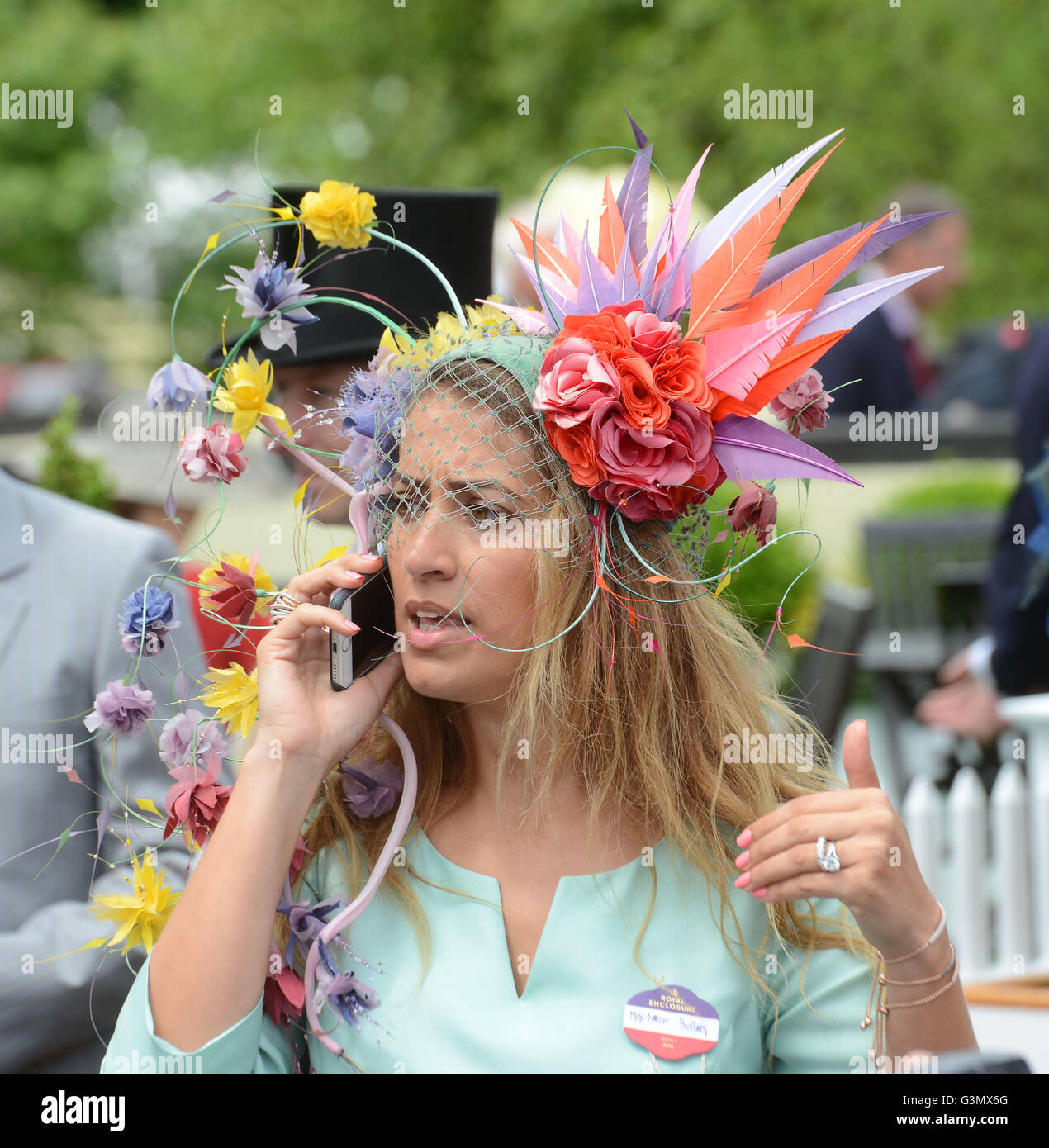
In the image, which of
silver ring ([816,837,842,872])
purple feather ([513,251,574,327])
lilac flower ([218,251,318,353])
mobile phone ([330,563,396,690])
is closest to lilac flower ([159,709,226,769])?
mobile phone ([330,563,396,690])

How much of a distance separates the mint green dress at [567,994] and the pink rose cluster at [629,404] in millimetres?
647

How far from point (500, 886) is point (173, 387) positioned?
0.96m

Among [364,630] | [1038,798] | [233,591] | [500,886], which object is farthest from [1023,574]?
[233,591]

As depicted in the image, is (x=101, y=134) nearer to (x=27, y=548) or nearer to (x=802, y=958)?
(x=27, y=548)

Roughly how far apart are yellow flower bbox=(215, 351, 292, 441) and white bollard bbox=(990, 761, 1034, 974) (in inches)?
140

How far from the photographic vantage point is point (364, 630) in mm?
2072

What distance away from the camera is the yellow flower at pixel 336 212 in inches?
81.4

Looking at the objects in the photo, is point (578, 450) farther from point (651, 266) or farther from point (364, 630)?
point (364, 630)

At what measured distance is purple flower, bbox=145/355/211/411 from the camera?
2000 mm

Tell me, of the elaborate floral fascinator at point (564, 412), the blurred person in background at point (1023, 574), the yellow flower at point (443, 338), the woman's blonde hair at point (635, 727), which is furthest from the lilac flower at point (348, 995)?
the blurred person in background at point (1023, 574)

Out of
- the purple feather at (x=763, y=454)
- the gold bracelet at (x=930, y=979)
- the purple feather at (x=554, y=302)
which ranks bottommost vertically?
the gold bracelet at (x=930, y=979)

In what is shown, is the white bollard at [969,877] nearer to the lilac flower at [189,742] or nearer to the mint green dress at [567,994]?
the mint green dress at [567,994]

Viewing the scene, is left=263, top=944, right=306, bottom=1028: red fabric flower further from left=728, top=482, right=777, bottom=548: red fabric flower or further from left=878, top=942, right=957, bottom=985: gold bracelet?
left=728, top=482, right=777, bottom=548: red fabric flower
